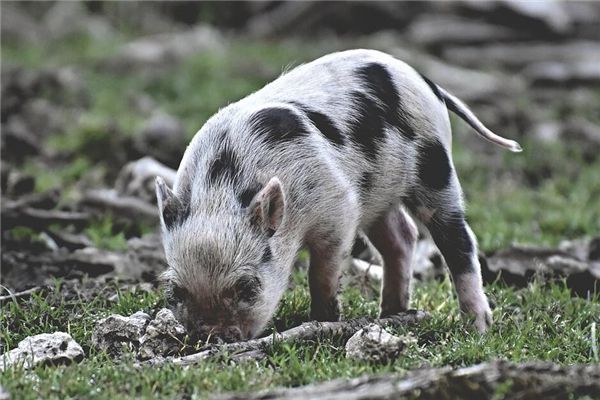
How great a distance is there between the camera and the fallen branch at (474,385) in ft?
14.2

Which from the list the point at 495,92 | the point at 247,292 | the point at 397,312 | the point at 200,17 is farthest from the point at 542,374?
the point at 200,17

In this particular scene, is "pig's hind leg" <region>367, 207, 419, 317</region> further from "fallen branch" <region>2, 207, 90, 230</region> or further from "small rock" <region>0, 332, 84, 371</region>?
"fallen branch" <region>2, 207, 90, 230</region>

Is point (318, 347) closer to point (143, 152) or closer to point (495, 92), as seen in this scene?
point (143, 152)

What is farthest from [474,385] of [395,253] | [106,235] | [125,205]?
[125,205]

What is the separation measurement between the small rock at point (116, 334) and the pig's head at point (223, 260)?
24cm

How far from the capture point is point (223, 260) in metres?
5.58

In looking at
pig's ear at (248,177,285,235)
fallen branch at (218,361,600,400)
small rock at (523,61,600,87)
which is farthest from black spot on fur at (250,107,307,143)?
small rock at (523,61,600,87)

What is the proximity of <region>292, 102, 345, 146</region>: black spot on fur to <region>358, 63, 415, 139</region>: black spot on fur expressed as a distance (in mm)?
346

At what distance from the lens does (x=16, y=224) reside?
8.61m

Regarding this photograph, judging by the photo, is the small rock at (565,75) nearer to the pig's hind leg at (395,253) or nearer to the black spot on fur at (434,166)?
the pig's hind leg at (395,253)

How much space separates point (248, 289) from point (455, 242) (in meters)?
1.47

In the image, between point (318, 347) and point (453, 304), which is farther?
point (453, 304)

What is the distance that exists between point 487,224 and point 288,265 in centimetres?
391

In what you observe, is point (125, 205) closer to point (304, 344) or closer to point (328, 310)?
point (328, 310)
